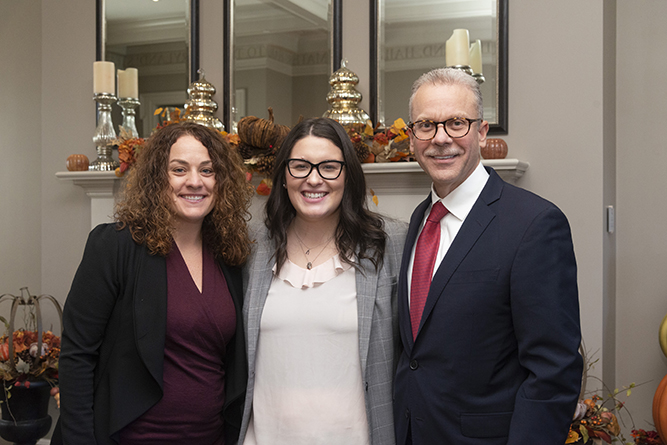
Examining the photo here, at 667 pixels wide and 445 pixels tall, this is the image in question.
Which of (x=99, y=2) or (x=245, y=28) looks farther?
(x=99, y=2)

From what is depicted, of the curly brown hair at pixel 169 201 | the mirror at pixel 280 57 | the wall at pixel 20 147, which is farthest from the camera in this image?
A: the wall at pixel 20 147

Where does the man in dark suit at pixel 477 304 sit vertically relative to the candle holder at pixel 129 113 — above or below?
below

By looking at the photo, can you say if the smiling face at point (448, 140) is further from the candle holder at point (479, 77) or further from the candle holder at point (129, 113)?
the candle holder at point (129, 113)

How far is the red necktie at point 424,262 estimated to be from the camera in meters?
1.45

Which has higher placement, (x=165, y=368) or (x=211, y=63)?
(x=211, y=63)

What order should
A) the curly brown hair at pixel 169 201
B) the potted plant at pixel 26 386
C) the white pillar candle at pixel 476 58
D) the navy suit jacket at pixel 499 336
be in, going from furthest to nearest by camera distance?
the potted plant at pixel 26 386 < the white pillar candle at pixel 476 58 < the curly brown hair at pixel 169 201 < the navy suit jacket at pixel 499 336

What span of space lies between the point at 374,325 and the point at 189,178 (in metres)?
0.65

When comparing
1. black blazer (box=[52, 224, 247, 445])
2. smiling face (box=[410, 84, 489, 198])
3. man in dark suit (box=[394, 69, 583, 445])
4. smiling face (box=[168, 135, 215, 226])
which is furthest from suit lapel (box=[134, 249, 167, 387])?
smiling face (box=[410, 84, 489, 198])

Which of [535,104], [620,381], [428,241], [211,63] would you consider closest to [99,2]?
[211,63]

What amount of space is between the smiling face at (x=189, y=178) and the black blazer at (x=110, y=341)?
176 mm

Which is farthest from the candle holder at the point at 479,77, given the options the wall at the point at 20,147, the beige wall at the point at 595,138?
the wall at the point at 20,147

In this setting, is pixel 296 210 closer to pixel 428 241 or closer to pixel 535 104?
pixel 428 241

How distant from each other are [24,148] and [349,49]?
74.7 inches

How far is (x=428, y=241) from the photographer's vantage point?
4.98ft
